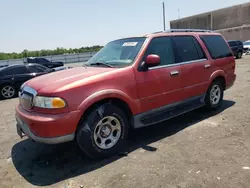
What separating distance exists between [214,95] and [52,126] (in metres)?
4.06

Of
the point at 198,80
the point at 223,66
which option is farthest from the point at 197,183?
the point at 223,66

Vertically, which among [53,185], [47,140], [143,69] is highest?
[143,69]

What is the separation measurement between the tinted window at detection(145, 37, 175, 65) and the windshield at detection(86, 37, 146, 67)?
20cm

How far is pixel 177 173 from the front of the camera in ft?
9.93

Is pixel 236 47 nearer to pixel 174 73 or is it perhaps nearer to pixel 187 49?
pixel 187 49

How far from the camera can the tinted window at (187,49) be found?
4656 mm

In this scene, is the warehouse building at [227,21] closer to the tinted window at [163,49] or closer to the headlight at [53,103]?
the tinted window at [163,49]

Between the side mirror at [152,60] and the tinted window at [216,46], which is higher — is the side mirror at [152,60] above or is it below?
below

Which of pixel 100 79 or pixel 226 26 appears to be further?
pixel 226 26

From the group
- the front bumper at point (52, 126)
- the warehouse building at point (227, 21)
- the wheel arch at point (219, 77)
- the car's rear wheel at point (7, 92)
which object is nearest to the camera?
the front bumper at point (52, 126)

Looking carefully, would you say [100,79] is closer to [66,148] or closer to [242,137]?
[66,148]

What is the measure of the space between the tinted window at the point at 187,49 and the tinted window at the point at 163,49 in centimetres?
20

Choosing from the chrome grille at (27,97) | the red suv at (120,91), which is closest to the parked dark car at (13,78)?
the chrome grille at (27,97)

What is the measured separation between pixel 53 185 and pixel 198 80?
11.5ft
